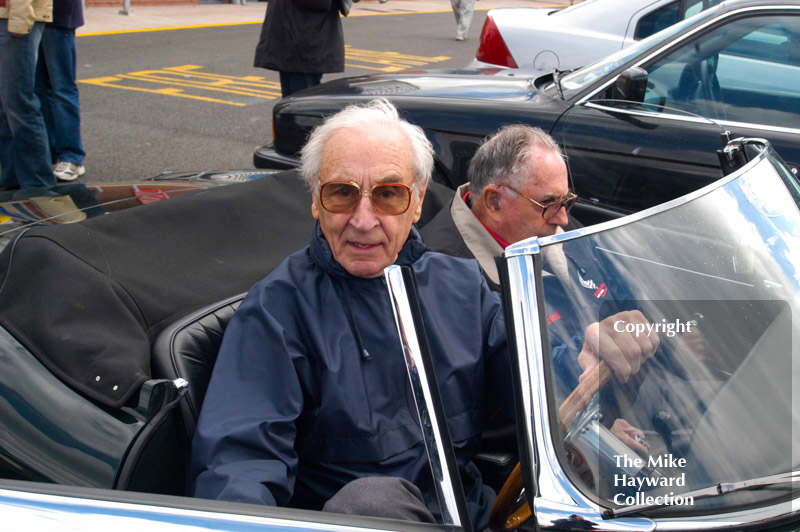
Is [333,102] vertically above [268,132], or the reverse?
[333,102]

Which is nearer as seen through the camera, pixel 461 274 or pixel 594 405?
pixel 594 405

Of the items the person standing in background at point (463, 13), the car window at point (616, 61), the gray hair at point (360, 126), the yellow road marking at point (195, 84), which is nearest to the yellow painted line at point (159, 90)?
the yellow road marking at point (195, 84)

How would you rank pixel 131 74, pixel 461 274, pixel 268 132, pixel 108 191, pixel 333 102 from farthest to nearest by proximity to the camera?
pixel 131 74
pixel 268 132
pixel 333 102
pixel 108 191
pixel 461 274

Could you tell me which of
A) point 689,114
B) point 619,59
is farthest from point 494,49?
point 689,114

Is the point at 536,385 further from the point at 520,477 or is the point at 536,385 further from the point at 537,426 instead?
the point at 520,477

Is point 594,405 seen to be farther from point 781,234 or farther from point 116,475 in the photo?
point 116,475

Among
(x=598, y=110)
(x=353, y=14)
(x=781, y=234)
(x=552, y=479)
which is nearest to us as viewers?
(x=552, y=479)

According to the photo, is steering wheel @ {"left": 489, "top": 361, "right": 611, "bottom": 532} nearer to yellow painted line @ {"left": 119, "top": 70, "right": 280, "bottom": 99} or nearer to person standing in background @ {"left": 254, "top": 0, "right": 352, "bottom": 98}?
person standing in background @ {"left": 254, "top": 0, "right": 352, "bottom": 98}

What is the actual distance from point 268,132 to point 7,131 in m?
2.84

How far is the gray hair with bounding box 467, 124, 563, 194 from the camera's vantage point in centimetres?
264

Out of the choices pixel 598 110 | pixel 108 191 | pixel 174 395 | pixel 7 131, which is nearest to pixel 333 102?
pixel 598 110

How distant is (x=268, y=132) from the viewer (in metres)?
7.75

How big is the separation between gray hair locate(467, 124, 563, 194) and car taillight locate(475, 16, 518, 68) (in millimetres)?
3756

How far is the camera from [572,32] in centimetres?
629
